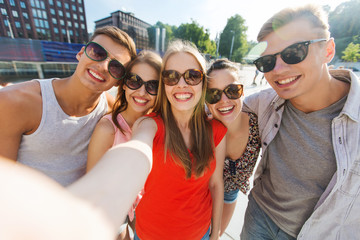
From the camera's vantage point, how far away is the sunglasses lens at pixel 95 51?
1719 millimetres

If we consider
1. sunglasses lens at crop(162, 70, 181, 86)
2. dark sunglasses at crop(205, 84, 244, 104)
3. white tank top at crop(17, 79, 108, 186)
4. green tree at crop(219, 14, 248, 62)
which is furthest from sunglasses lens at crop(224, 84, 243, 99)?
green tree at crop(219, 14, 248, 62)

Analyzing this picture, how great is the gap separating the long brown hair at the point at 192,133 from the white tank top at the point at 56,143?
882 millimetres

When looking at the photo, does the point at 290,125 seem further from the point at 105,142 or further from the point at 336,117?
the point at 105,142

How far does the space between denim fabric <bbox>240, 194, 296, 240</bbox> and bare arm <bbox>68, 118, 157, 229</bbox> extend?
1.72m

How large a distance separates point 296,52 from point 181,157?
1488 mm

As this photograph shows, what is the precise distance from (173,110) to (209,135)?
48cm

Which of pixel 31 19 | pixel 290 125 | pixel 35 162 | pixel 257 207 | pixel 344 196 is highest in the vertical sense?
pixel 31 19

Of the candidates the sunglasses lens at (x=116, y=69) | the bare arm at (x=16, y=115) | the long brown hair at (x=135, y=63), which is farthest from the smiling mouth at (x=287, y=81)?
the bare arm at (x=16, y=115)

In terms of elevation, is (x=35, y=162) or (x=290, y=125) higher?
(x=290, y=125)

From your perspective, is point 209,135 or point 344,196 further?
point 209,135

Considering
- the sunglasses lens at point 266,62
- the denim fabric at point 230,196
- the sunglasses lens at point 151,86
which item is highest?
the sunglasses lens at point 266,62

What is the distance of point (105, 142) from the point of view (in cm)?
147

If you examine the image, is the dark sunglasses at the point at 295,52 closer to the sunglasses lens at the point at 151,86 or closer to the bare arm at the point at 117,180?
the sunglasses lens at the point at 151,86

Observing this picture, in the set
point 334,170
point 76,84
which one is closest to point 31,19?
point 76,84
